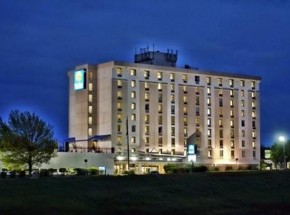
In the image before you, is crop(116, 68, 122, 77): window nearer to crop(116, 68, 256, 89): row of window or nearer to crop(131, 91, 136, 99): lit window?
crop(116, 68, 256, 89): row of window

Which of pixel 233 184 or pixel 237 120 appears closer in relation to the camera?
pixel 233 184

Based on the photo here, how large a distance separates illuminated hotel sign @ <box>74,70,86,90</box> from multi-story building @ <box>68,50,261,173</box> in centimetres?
7

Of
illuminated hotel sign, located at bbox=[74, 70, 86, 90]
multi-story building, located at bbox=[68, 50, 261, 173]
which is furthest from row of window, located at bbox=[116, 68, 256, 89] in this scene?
illuminated hotel sign, located at bbox=[74, 70, 86, 90]

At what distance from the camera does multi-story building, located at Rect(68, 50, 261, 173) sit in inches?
6358

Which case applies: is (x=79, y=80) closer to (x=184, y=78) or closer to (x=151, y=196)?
(x=184, y=78)

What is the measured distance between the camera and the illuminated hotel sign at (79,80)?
165 metres

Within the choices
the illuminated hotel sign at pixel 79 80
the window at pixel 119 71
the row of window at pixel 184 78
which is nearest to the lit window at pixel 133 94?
the row of window at pixel 184 78

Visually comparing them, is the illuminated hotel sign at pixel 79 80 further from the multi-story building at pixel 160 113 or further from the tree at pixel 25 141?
the tree at pixel 25 141

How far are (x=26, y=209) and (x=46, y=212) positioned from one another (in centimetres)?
127

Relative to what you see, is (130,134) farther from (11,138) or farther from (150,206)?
(150,206)

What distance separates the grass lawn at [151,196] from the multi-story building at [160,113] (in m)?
88.3

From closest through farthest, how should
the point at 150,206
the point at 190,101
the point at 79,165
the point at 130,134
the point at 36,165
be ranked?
1. the point at 150,206
2. the point at 36,165
3. the point at 79,165
4. the point at 130,134
5. the point at 190,101

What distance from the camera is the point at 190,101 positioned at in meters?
175

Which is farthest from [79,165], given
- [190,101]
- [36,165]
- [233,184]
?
[233,184]
